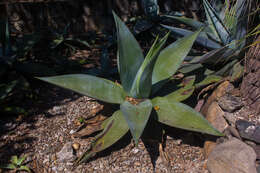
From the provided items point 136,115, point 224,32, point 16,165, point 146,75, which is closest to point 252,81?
point 224,32

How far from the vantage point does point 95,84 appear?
5.30ft

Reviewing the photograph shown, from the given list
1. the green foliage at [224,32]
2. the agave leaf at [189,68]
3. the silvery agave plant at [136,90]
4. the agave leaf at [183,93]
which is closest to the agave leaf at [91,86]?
the silvery agave plant at [136,90]

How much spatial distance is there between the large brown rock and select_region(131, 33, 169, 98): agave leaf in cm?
63

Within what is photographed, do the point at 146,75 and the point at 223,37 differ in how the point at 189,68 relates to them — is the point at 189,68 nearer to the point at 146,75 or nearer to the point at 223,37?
the point at 223,37

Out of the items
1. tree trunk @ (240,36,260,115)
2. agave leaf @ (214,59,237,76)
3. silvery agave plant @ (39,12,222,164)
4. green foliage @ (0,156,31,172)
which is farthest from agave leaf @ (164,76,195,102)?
green foliage @ (0,156,31,172)

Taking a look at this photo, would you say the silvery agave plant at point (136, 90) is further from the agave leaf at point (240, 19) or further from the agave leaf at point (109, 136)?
the agave leaf at point (240, 19)

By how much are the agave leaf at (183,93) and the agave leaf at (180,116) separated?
123 millimetres

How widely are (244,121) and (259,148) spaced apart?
0.19 m

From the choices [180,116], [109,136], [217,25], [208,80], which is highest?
[217,25]

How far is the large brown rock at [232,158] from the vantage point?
1.40 m

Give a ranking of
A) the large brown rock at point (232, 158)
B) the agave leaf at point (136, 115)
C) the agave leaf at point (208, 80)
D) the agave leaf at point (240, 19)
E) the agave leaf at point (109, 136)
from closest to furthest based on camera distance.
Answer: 1. the agave leaf at point (136, 115)
2. the large brown rock at point (232, 158)
3. the agave leaf at point (109, 136)
4. the agave leaf at point (240, 19)
5. the agave leaf at point (208, 80)

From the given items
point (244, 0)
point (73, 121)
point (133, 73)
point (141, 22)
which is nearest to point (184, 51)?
point (133, 73)

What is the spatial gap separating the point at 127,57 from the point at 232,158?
0.97 meters

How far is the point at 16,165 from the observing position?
5.29 ft
